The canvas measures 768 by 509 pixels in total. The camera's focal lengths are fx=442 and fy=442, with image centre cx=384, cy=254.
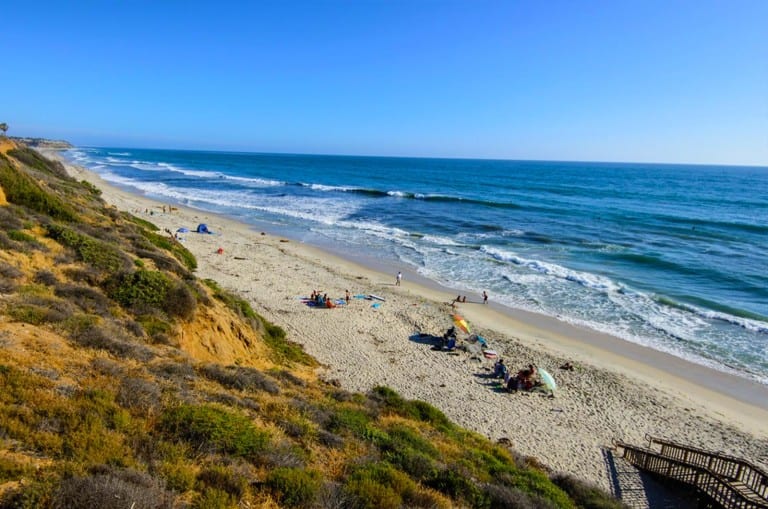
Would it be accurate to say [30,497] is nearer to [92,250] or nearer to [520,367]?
[92,250]

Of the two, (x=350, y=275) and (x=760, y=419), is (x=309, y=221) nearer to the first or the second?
(x=350, y=275)

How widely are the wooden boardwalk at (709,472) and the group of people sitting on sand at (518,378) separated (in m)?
3.08

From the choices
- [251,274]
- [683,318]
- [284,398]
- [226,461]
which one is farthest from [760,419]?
[251,274]

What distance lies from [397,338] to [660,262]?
21.7 meters

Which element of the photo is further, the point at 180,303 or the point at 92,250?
the point at 92,250

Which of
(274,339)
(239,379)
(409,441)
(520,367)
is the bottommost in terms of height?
(520,367)

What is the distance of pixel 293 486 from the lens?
16.3ft

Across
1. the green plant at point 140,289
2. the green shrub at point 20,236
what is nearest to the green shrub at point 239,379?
the green plant at point 140,289

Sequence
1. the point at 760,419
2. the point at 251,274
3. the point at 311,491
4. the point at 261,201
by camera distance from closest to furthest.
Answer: the point at 311,491, the point at 760,419, the point at 251,274, the point at 261,201

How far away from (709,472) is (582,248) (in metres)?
26.3

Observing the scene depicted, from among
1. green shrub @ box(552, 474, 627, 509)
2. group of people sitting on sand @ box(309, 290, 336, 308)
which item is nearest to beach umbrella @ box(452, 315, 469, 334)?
group of people sitting on sand @ box(309, 290, 336, 308)

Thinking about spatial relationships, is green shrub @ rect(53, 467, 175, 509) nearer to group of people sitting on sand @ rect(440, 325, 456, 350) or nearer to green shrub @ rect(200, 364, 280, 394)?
green shrub @ rect(200, 364, 280, 394)

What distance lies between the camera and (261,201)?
55125 mm

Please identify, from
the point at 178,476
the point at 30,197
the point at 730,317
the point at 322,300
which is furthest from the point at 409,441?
the point at 730,317
